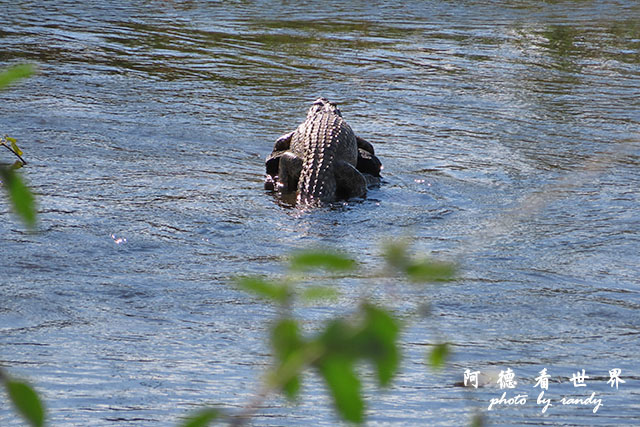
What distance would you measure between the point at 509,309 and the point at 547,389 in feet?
3.59

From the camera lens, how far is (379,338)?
968 millimetres

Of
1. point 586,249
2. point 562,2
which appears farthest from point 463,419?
point 562,2

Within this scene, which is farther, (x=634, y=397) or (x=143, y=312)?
(x=143, y=312)

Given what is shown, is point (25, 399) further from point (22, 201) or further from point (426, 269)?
point (426, 269)

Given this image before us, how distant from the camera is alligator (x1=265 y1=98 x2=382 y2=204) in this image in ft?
23.3

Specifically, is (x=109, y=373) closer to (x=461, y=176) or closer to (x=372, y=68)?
(x=461, y=176)

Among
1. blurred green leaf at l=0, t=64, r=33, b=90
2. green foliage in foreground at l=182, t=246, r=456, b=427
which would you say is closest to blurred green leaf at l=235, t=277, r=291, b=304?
green foliage in foreground at l=182, t=246, r=456, b=427

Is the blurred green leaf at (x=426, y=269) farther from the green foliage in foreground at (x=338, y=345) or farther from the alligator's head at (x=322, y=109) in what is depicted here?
the alligator's head at (x=322, y=109)

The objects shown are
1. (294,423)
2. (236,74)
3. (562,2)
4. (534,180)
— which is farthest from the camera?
(562,2)

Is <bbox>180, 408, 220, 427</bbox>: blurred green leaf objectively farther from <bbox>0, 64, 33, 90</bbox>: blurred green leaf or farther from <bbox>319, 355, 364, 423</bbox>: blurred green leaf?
<bbox>0, 64, 33, 90</bbox>: blurred green leaf

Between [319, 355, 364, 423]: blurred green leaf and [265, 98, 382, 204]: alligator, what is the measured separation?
19.5ft

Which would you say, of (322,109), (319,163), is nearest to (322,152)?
(319,163)

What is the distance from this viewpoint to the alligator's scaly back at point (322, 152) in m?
7.06

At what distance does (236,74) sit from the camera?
12180 mm
